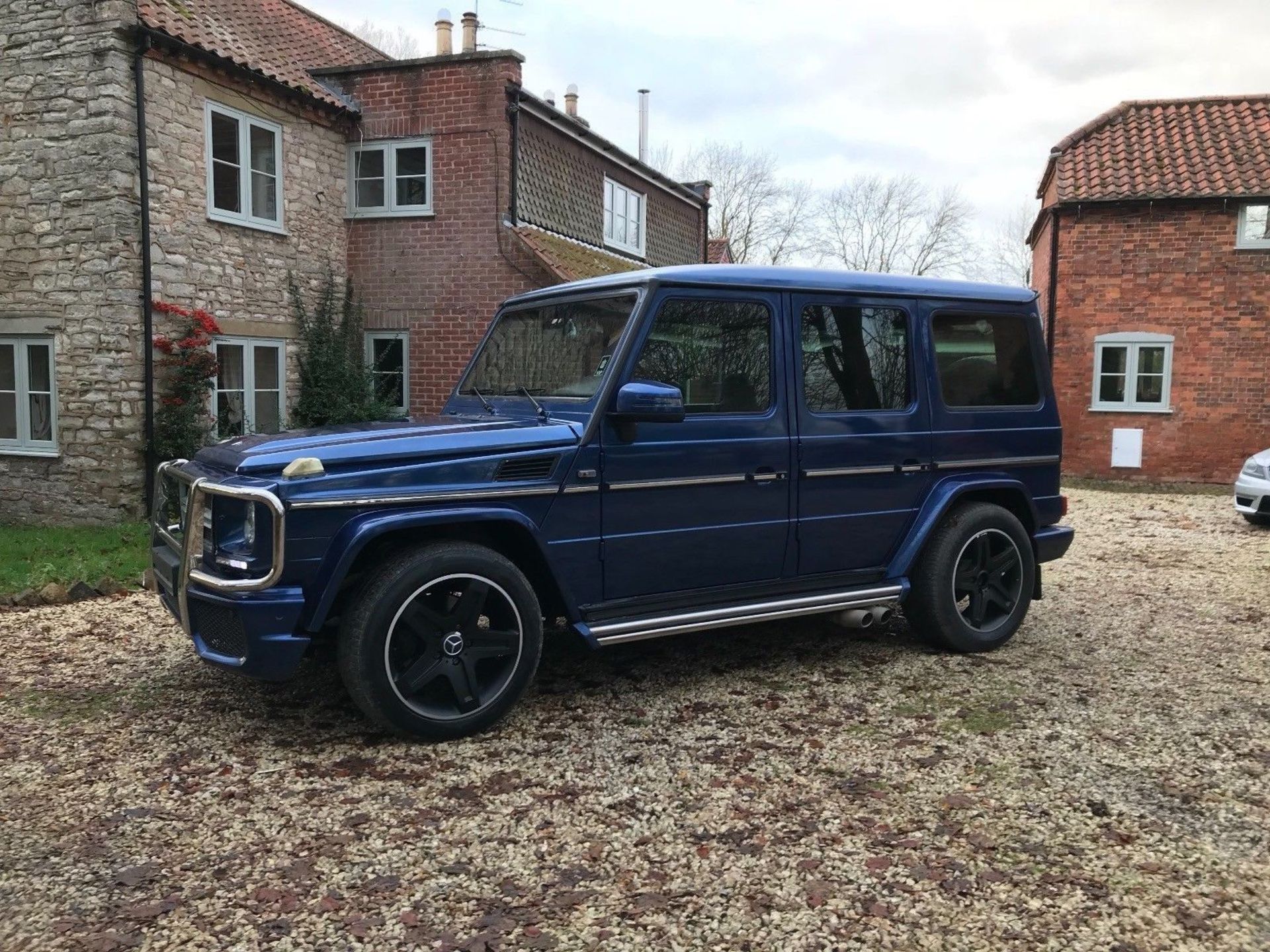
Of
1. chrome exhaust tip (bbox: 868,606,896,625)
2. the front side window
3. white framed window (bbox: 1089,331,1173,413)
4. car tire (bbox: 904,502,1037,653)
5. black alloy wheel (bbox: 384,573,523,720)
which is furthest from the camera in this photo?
white framed window (bbox: 1089,331,1173,413)

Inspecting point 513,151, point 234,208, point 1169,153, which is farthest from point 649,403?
point 1169,153

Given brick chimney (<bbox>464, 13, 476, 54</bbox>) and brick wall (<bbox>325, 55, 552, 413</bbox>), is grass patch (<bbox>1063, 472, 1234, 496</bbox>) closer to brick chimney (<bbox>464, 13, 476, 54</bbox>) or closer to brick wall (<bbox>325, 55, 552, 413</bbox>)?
brick wall (<bbox>325, 55, 552, 413</bbox>)

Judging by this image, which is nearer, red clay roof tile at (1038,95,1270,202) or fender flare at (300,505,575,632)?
fender flare at (300,505,575,632)

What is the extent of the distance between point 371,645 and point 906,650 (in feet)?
10.9

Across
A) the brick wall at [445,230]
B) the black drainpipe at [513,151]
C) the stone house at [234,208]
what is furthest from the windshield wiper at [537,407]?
the black drainpipe at [513,151]

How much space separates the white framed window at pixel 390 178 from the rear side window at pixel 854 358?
9692 mm

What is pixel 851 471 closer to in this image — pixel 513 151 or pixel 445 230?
pixel 445 230

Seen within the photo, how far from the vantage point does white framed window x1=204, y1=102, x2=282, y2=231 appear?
11.8 m

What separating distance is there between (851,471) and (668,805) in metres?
2.19

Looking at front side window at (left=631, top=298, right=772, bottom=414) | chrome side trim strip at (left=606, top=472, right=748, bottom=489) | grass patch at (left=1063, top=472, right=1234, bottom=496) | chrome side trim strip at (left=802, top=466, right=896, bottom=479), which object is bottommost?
grass patch at (left=1063, top=472, right=1234, bottom=496)

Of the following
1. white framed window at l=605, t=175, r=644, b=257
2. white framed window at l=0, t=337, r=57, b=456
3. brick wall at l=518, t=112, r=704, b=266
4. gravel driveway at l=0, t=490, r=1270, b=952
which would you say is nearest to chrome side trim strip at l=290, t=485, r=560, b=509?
gravel driveway at l=0, t=490, r=1270, b=952

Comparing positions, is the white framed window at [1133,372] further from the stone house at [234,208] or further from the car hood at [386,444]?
the car hood at [386,444]

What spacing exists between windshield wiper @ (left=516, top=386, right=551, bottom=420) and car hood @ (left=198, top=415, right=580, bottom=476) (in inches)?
2.1

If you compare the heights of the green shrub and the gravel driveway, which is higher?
the green shrub
